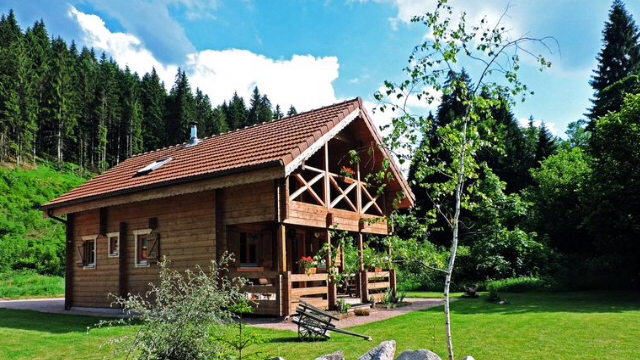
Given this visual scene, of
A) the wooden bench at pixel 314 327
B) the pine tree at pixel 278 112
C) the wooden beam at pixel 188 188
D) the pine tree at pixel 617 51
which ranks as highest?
the pine tree at pixel 278 112

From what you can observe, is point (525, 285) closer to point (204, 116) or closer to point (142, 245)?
point (142, 245)

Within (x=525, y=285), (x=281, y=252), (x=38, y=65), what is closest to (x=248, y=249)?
(x=281, y=252)

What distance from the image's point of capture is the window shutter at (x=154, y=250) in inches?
568

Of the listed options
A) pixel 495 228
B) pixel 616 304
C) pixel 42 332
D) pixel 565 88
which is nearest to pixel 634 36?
pixel 616 304

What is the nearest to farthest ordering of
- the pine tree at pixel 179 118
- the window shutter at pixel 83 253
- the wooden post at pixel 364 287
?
1. the wooden post at pixel 364 287
2. the window shutter at pixel 83 253
3. the pine tree at pixel 179 118

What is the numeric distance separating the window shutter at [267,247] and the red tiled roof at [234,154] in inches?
125

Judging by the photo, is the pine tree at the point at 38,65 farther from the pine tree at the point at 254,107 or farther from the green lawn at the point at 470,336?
the green lawn at the point at 470,336

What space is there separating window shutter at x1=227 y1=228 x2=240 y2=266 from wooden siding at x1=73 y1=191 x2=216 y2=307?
0.58 meters

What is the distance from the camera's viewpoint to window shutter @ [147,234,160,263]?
47.3 ft

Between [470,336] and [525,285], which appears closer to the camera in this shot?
[470,336]

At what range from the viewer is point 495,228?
18.9 feet

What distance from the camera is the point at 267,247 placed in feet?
53.1

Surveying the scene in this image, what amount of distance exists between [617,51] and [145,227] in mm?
36969

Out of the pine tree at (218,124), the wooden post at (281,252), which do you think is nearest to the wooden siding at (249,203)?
the wooden post at (281,252)
